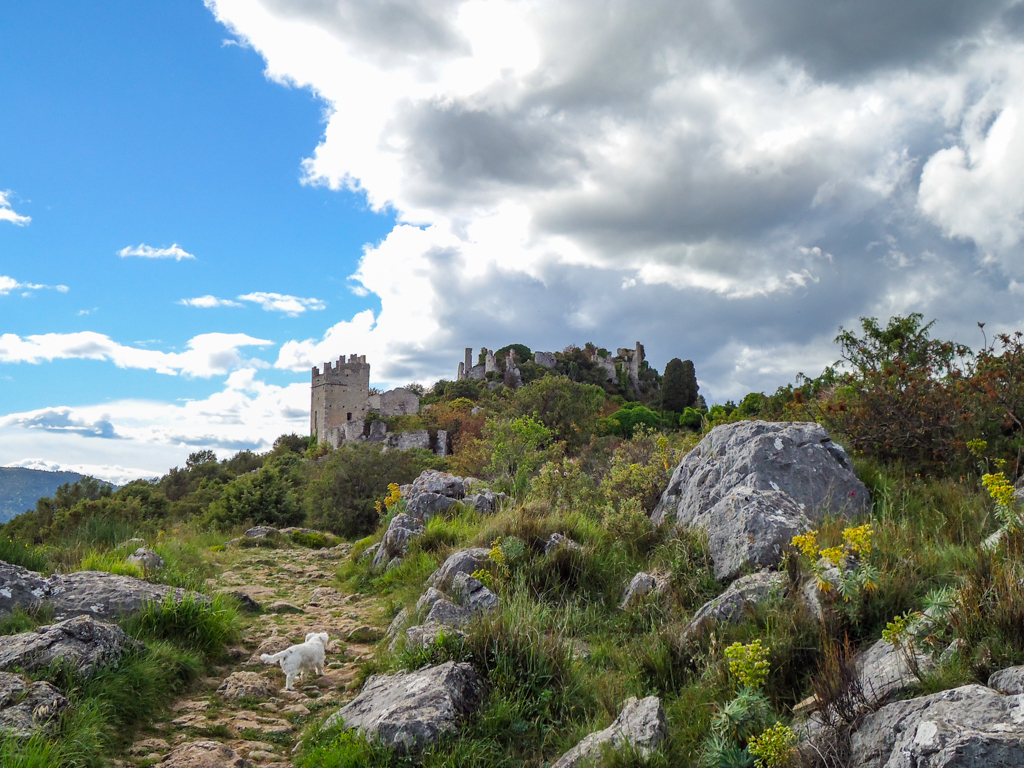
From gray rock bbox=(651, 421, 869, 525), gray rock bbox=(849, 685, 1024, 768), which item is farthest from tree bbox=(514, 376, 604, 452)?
gray rock bbox=(849, 685, 1024, 768)

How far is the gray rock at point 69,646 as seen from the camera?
4609 mm

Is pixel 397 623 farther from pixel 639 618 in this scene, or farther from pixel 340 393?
pixel 340 393

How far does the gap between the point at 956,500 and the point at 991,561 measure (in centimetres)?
305

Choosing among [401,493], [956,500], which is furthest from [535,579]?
[401,493]

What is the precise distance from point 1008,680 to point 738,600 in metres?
1.98

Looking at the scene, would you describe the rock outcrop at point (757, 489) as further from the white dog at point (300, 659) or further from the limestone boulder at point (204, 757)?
the limestone boulder at point (204, 757)

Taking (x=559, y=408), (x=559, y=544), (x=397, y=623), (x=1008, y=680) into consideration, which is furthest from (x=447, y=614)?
(x=559, y=408)

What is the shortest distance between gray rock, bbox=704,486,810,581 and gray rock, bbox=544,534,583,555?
1.34 metres

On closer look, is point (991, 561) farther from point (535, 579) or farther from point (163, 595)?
point (163, 595)

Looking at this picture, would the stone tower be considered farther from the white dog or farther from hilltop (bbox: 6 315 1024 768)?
the white dog

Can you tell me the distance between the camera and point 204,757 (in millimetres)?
4195

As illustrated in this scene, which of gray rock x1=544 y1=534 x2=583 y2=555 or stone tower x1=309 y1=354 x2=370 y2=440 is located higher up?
stone tower x1=309 y1=354 x2=370 y2=440

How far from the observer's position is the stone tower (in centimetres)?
6128

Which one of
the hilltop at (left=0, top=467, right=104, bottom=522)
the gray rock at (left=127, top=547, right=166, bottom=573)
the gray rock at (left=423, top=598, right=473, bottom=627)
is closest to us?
the gray rock at (left=423, top=598, right=473, bottom=627)
